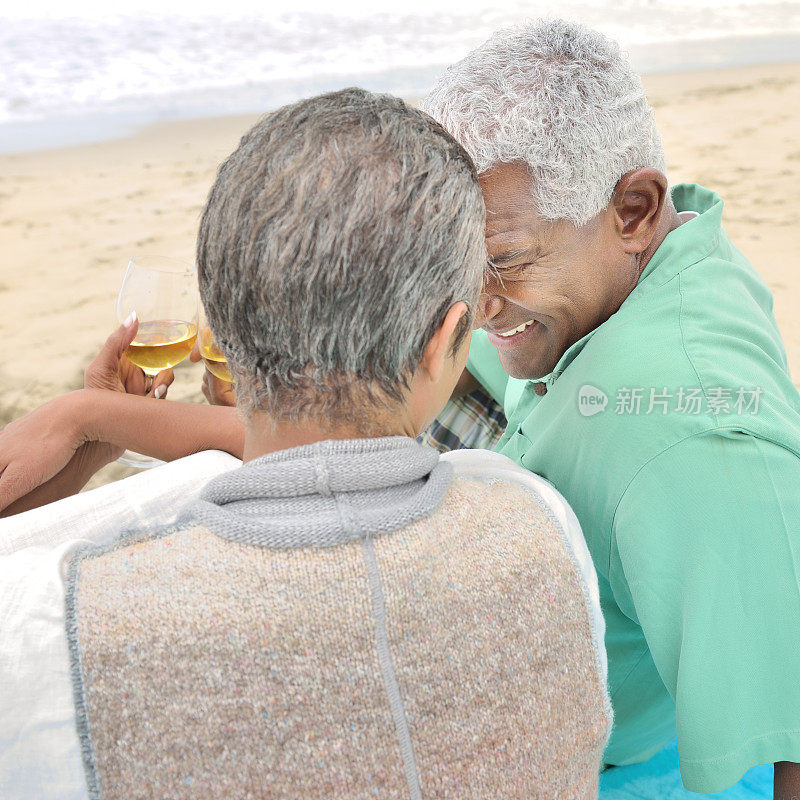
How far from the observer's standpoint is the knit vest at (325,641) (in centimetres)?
108

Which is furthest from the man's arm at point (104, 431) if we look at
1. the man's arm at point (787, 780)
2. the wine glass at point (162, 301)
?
the man's arm at point (787, 780)

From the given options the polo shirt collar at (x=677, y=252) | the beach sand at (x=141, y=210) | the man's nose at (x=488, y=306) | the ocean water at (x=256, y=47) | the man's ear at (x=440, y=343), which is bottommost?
the ocean water at (x=256, y=47)

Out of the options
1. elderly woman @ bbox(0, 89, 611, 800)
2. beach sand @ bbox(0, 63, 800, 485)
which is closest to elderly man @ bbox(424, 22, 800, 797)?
elderly woman @ bbox(0, 89, 611, 800)

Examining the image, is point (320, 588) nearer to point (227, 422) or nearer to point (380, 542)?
point (380, 542)

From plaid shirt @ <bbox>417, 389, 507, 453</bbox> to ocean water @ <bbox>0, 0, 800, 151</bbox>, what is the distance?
5613 millimetres

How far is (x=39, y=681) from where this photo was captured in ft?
3.55

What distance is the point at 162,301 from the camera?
2.39 m

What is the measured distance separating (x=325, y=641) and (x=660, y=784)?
62.7 inches

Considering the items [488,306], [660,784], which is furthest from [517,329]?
[660,784]

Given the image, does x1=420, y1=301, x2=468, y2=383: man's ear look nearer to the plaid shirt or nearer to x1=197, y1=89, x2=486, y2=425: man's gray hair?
x1=197, y1=89, x2=486, y2=425: man's gray hair

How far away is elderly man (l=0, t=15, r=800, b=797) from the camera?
1473 millimetres

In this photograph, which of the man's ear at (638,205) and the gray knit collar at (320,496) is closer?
the gray knit collar at (320,496)

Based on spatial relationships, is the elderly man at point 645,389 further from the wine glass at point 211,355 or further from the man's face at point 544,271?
the wine glass at point 211,355

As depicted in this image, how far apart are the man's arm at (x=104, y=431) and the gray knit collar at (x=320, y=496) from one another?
0.79 m
